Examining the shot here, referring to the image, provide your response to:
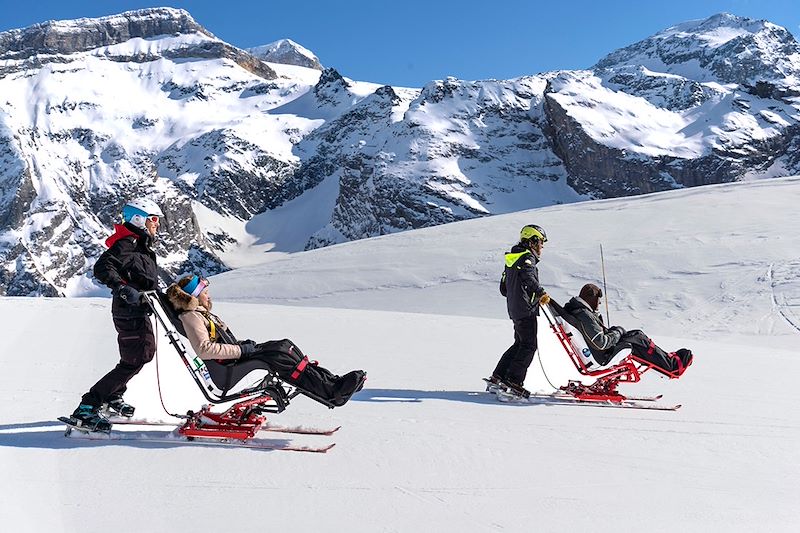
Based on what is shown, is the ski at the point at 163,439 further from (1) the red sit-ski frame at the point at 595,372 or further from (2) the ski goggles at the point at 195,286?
(1) the red sit-ski frame at the point at 595,372

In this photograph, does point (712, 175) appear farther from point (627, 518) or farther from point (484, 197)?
point (627, 518)

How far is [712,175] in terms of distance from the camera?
147 metres

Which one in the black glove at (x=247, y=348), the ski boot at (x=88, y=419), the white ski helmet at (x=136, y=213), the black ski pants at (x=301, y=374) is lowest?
the ski boot at (x=88, y=419)

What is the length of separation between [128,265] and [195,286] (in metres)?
0.49

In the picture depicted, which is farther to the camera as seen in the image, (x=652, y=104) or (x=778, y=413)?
(x=652, y=104)

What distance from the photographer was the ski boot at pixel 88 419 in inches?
216

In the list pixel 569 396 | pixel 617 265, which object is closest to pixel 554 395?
pixel 569 396

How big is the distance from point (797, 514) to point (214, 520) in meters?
3.12

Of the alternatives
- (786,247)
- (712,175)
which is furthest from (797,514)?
(712,175)

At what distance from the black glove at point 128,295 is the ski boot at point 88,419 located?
2.96 ft

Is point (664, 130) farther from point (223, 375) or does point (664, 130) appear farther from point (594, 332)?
point (223, 375)

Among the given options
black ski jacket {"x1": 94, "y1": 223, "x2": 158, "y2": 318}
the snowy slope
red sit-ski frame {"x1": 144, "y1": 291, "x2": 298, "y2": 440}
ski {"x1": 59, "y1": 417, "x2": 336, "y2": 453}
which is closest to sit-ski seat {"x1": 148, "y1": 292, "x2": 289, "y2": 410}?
red sit-ski frame {"x1": 144, "y1": 291, "x2": 298, "y2": 440}

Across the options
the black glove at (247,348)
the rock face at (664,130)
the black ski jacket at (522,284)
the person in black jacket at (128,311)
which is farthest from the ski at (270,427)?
the rock face at (664,130)

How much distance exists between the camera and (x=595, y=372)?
756 cm
